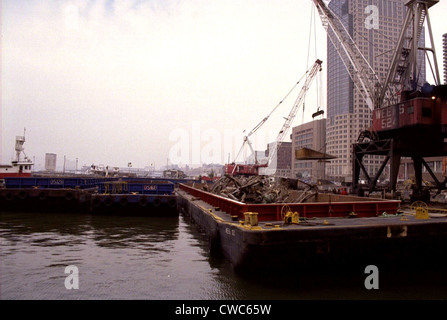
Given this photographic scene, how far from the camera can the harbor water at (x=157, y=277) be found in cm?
921

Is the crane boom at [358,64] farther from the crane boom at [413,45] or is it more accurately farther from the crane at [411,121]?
the crane boom at [413,45]

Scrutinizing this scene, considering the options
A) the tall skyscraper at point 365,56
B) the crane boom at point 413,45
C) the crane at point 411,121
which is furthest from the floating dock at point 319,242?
the tall skyscraper at point 365,56

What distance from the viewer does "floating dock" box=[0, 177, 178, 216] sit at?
26234 millimetres

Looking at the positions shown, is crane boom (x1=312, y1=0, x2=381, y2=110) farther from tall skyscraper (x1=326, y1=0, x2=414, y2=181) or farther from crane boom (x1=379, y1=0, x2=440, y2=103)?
tall skyscraper (x1=326, y1=0, x2=414, y2=181)

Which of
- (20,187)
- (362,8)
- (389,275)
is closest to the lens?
(389,275)

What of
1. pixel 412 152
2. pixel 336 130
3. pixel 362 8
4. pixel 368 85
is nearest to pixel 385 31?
pixel 362 8

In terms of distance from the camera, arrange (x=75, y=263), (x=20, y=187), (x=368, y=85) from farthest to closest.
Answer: (x=368, y=85), (x=20, y=187), (x=75, y=263)

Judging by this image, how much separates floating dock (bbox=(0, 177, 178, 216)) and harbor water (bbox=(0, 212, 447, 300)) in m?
9.56

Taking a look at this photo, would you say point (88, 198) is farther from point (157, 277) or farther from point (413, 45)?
point (413, 45)

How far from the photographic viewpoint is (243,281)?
32.9ft

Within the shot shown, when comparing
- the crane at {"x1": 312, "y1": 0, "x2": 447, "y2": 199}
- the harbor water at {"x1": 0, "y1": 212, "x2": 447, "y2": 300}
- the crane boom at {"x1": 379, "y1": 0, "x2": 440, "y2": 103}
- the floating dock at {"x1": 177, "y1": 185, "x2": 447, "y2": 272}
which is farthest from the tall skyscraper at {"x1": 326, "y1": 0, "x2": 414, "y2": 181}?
the harbor water at {"x1": 0, "y1": 212, "x2": 447, "y2": 300}

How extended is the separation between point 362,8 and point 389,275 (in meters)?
207

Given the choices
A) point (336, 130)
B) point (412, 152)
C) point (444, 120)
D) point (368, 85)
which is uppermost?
point (336, 130)
